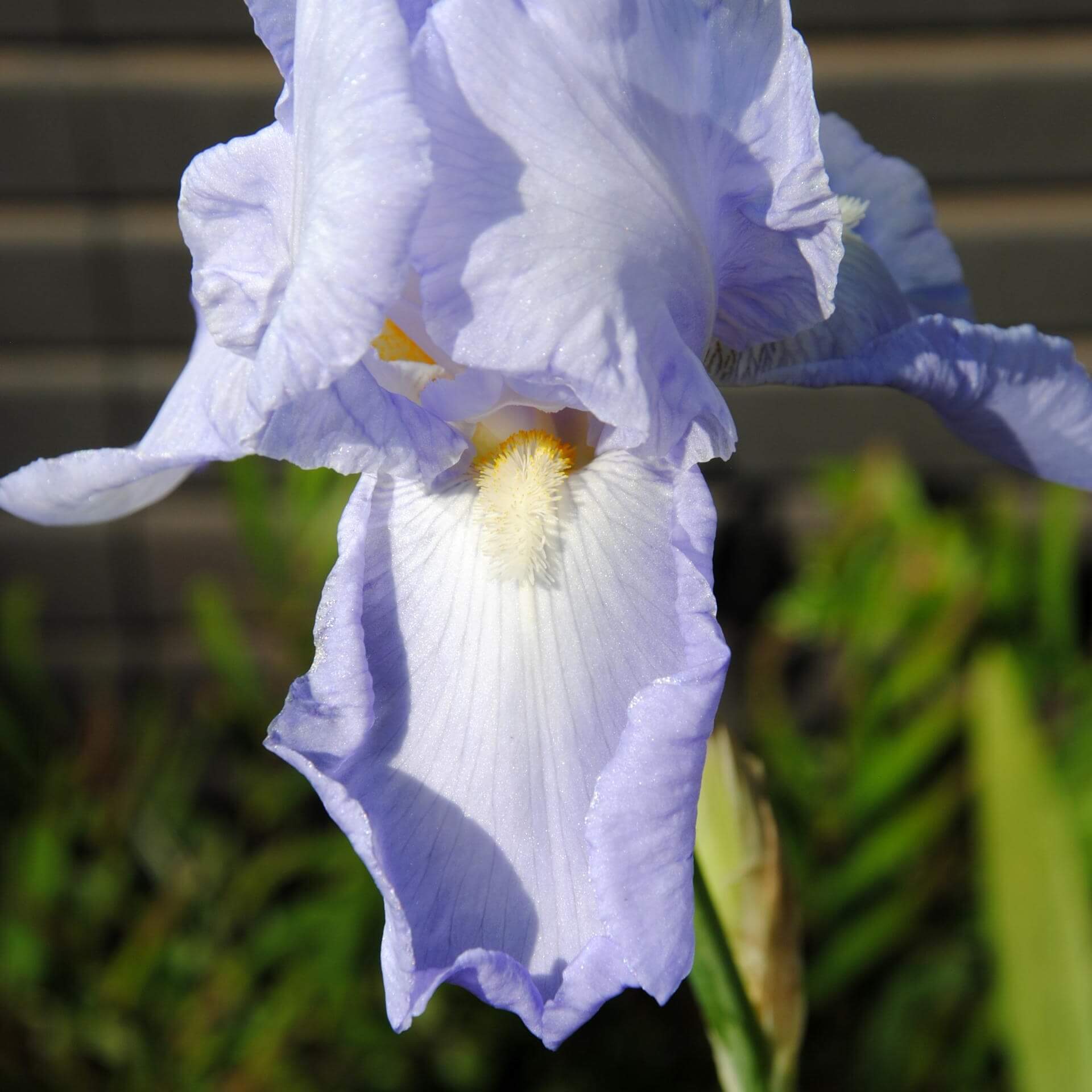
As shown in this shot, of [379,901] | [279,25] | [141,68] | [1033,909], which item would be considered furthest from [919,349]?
[141,68]

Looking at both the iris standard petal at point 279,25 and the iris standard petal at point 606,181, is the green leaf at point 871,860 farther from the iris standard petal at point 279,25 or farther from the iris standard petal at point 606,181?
the iris standard petal at point 279,25

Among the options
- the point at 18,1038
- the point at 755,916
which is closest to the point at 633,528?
the point at 755,916

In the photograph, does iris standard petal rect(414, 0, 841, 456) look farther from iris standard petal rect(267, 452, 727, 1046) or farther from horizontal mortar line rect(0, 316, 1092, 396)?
horizontal mortar line rect(0, 316, 1092, 396)

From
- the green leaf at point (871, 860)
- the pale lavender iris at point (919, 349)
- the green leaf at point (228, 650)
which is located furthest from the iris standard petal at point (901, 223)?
the green leaf at point (228, 650)

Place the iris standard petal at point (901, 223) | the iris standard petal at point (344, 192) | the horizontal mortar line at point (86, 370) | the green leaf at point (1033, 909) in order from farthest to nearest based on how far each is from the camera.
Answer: the horizontal mortar line at point (86, 370), the green leaf at point (1033, 909), the iris standard petal at point (901, 223), the iris standard petal at point (344, 192)

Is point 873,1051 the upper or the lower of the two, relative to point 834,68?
lower

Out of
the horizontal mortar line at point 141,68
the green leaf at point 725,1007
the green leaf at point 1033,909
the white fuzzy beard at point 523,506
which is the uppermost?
the horizontal mortar line at point 141,68

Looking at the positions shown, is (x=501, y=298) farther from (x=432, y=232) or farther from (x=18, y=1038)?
(x=18, y=1038)
